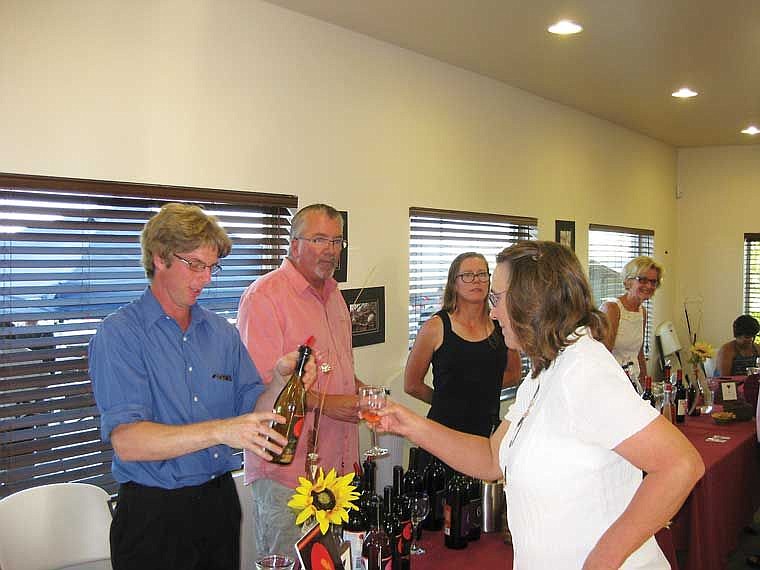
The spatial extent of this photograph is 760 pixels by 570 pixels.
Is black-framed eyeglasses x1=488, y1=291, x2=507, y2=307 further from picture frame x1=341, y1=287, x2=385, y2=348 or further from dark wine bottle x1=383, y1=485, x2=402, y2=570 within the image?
picture frame x1=341, y1=287, x2=385, y2=348

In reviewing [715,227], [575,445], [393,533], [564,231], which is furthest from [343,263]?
[715,227]

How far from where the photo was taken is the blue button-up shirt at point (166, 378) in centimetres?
204

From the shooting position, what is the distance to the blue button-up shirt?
6.69 feet

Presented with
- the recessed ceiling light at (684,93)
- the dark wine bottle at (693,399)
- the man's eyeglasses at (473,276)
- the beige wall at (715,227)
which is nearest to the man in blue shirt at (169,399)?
the man's eyeglasses at (473,276)

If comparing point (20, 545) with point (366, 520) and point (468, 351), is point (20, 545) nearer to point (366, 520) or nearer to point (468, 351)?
point (366, 520)

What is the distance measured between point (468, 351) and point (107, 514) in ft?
5.77

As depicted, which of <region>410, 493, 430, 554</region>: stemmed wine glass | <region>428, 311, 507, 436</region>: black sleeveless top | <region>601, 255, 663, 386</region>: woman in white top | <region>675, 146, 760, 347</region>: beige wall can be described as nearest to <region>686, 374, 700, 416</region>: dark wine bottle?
<region>601, 255, 663, 386</region>: woman in white top

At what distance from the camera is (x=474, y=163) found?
17.2 feet

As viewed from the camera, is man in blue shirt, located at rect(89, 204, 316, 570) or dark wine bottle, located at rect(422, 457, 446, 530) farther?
dark wine bottle, located at rect(422, 457, 446, 530)

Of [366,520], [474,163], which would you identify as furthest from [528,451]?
[474,163]

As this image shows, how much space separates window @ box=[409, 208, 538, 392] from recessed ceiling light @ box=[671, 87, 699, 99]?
1.60m

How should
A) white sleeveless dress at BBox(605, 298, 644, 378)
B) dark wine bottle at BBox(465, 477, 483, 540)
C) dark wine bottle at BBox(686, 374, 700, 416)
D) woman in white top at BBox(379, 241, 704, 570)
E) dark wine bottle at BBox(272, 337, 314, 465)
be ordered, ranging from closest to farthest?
woman in white top at BBox(379, 241, 704, 570)
dark wine bottle at BBox(272, 337, 314, 465)
dark wine bottle at BBox(465, 477, 483, 540)
dark wine bottle at BBox(686, 374, 700, 416)
white sleeveless dress at BBox(605, 298, 644, 378)

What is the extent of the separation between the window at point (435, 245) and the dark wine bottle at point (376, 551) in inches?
110

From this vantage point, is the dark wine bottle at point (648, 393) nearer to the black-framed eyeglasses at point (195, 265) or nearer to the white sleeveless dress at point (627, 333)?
the white sleeveless dress at point (627, 333)
